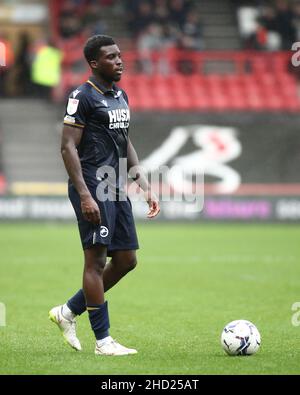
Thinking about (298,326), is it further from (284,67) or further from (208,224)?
(284,67)

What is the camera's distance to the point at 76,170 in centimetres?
713

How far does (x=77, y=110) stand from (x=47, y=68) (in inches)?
644

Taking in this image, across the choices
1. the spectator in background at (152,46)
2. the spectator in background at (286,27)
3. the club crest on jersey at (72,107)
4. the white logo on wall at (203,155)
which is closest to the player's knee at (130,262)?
the club crest on jersey at (72,107)

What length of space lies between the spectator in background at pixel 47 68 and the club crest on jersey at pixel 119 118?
16.0m

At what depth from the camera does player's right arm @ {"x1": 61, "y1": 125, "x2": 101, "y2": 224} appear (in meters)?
7.05

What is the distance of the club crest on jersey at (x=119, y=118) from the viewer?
7381 mm

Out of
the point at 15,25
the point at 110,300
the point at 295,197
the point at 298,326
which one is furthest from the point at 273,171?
the point at 298,326

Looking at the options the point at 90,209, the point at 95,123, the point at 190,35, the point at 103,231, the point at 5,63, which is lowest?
the point at 103,231

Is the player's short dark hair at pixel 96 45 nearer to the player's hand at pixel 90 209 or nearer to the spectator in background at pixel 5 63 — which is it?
the player's hand at pixel 90 209

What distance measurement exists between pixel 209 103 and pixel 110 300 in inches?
541

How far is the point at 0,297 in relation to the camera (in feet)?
35.6

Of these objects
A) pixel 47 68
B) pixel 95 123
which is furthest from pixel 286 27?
pixel 95 123

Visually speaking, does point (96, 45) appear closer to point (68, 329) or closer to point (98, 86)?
point (98, 86)

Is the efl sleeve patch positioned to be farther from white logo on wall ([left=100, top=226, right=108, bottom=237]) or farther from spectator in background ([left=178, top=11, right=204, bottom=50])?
spectator in background ([left=178, top=11, right=204, bottom=50])
